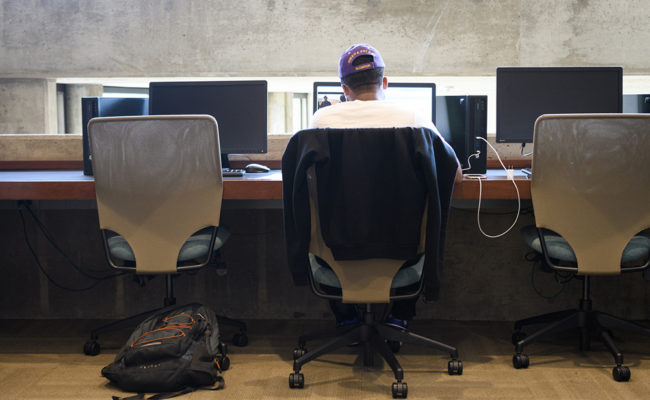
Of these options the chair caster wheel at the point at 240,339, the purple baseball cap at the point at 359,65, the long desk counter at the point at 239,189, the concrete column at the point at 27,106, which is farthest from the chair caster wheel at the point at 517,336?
the concrete column at the point at 27,106

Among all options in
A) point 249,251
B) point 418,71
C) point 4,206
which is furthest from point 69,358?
point 418,71

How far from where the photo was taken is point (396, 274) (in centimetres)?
204

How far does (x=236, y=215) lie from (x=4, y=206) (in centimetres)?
109

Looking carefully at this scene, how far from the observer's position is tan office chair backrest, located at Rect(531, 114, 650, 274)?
208cm

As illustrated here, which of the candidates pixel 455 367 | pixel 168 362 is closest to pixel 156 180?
pixel 168 362

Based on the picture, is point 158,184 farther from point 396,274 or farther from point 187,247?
point 396,274

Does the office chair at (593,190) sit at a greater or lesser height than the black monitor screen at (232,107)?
lesser

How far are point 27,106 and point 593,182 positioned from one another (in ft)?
14.3

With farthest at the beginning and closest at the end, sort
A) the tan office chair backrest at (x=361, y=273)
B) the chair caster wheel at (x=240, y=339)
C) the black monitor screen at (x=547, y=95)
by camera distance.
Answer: the black monitor screen at (x=547, y=95) < the chair caster wheel at (x=240, y=339) < the tan office chair backrest at (x=361, y=273)

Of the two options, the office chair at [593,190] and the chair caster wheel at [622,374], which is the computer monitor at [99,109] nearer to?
the office chair at [593,190]

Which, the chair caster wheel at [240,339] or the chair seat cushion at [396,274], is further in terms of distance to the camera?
the chair caster wheel at [240,339]

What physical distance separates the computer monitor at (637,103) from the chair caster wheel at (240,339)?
7.50ft

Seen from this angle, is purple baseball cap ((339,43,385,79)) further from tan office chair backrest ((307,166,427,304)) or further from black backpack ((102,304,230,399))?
black backpack ((102,304,230,399))

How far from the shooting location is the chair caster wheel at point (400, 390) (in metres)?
2.02
